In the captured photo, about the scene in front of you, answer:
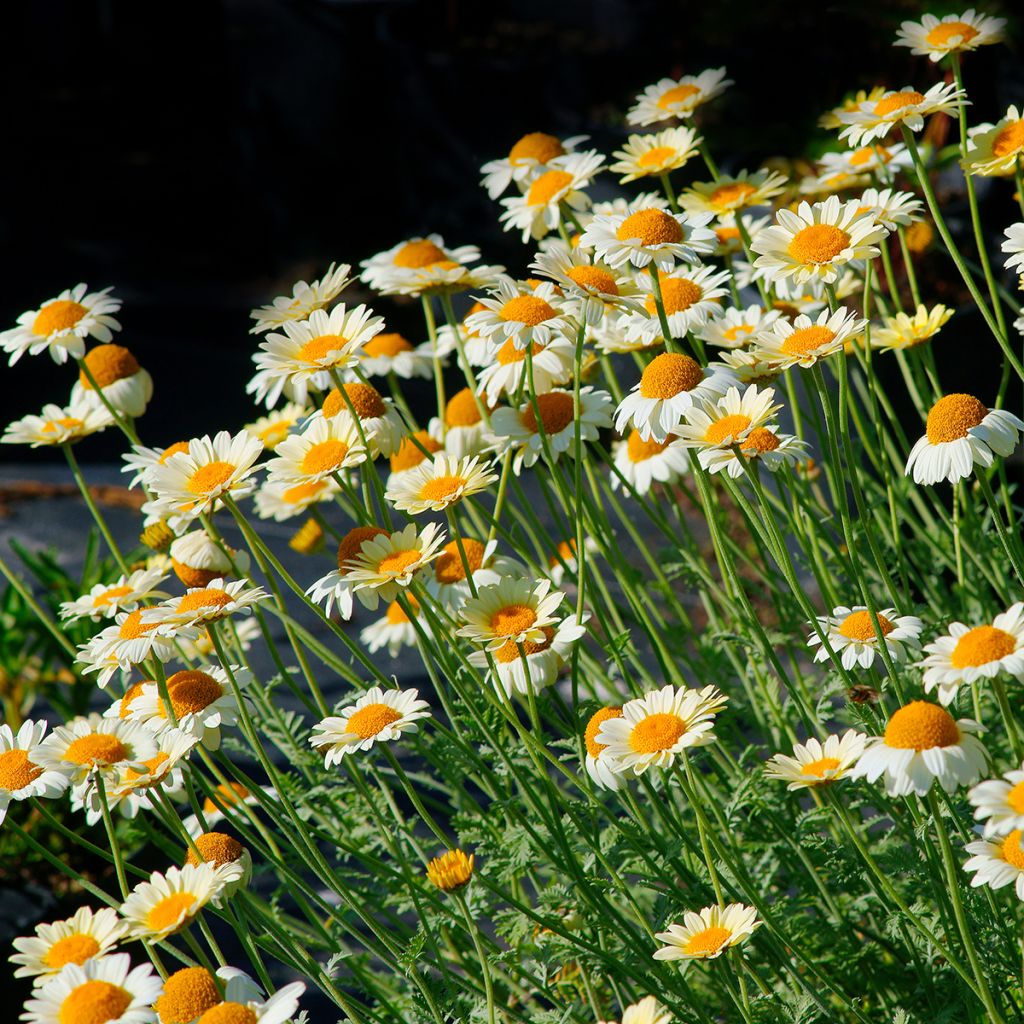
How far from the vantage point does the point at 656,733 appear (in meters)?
1.25

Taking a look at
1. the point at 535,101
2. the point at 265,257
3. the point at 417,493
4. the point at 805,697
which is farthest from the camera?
the point at 265,257

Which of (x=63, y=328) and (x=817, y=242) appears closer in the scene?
(x=817, y=242)

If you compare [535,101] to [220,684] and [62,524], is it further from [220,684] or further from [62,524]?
[220,684]

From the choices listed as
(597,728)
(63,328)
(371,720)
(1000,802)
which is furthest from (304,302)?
(1000,802)

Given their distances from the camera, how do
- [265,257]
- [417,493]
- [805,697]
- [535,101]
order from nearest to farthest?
[417,493]
[805,697]
[535,101]
[265,257]

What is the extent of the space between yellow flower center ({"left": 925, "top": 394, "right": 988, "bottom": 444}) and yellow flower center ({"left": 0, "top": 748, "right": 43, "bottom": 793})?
1037 mm

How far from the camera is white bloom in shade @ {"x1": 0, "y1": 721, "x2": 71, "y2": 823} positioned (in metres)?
1.33

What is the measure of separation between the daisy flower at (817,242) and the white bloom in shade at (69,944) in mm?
957

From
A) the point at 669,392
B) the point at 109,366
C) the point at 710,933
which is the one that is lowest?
the point at 710,933

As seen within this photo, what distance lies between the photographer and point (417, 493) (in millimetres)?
1510

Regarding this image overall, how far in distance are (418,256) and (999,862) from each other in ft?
3.87

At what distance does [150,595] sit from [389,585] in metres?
0.44

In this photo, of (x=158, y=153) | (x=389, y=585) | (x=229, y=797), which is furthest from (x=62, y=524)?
(x=158, y=153)

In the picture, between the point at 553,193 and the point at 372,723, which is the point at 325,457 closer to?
the point at 372,723
